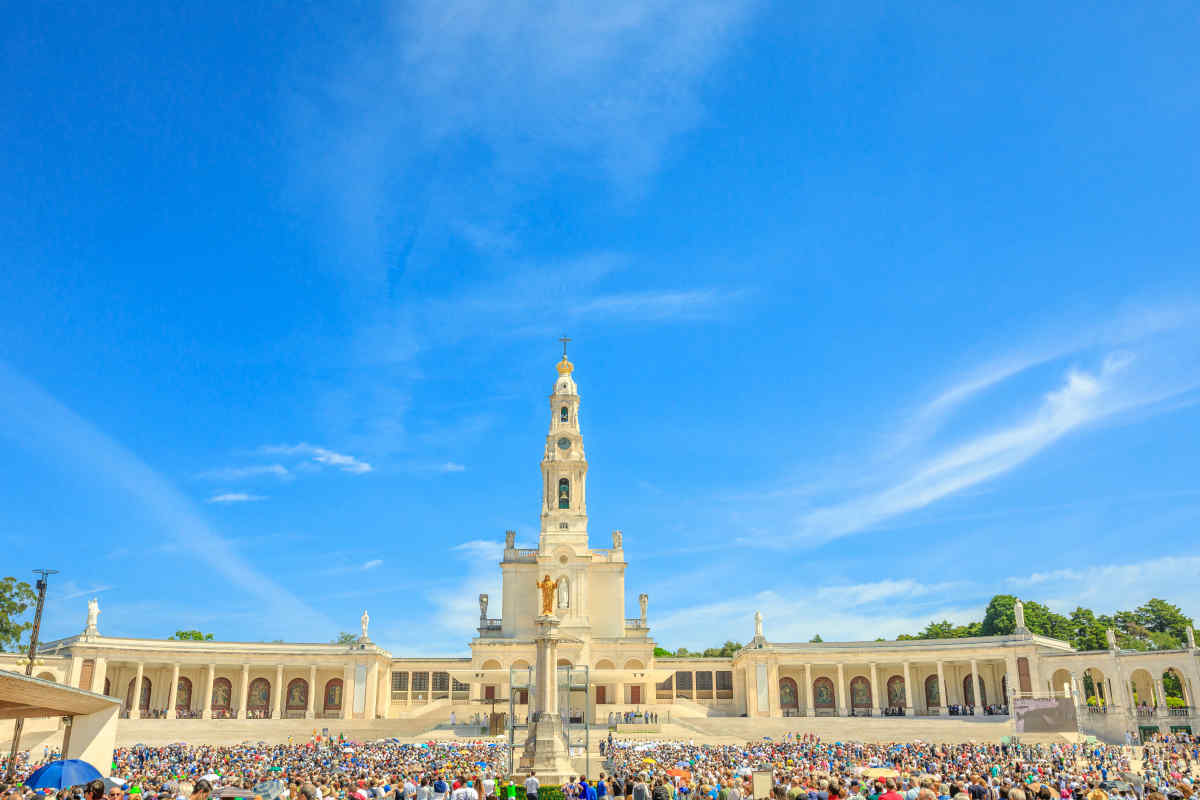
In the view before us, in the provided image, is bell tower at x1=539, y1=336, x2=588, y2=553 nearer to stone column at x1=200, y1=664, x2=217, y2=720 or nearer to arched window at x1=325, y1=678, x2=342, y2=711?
arched window at x1=325, y1=678, x2=342, y2=711

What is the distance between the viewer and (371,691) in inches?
2328

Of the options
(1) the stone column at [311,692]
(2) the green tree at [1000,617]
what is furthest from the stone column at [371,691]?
(2) the green tree at [1000,617]

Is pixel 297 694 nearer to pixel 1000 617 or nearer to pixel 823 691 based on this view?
pixel 823 691

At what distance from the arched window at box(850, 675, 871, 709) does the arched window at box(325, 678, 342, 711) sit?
114ft

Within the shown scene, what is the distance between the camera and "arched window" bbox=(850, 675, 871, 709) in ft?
208

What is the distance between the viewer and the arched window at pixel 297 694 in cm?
6222

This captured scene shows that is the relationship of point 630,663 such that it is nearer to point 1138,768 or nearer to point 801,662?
point 801,662

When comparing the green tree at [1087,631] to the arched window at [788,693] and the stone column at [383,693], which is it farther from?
the stone column at [383,693]

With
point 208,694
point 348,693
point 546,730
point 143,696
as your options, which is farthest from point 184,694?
point 546,730

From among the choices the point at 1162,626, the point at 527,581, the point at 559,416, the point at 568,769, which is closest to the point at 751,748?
the point at 568,769

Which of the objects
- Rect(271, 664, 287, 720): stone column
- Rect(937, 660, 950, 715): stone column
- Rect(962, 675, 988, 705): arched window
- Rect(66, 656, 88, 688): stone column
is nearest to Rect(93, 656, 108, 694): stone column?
Rect(66, 656, 88, 688): stone column

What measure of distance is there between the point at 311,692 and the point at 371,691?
467 centimetres

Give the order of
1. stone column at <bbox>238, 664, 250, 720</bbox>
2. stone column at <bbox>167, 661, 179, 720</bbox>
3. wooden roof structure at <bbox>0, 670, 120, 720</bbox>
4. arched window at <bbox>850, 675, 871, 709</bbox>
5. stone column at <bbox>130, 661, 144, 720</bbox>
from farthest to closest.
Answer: arched window at <bbox>850, 675, 871, 709</bbox>
stone column at <bbox>238, 664, 250, 720</bbox>
stone column at <bbox>167, 661, 179, 720</bbox>
stone column at <bbox>130, 661, 144, 720</bbox>
wooden roof structure at <bbox>0, 670, 120, 720</bbox>

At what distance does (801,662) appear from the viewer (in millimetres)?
60406
